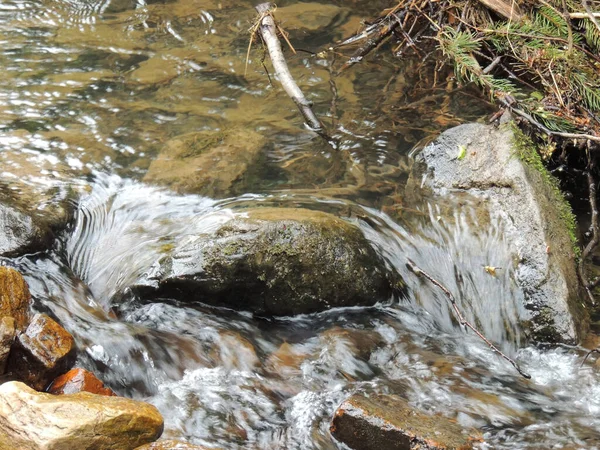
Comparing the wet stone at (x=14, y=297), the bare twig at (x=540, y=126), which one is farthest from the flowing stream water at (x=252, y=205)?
the bare twig at (x=540, y=126)

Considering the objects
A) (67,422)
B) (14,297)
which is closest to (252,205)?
(14,297)

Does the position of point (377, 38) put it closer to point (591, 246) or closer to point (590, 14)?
point (590, 14)

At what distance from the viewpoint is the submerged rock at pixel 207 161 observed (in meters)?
5.37

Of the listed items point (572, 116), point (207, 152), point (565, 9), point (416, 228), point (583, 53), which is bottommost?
point (416, 228)

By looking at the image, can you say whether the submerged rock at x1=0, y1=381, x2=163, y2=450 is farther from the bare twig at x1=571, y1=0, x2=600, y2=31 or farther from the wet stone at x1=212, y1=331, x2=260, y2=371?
the bare twig at x1=571, y1=0, x2=600, y2=31

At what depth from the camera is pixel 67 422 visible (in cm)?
283

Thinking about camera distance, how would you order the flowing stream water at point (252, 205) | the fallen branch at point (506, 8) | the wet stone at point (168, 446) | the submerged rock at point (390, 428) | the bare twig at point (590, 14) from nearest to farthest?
the wet stone at point (168, 446) → the submerged rock at point (390, 428) → the flowing stream water at point (252, 205) → the bare twig at point (590, 14) → the fallen branch at point (506, 8)

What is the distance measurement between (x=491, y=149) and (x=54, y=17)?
590cm

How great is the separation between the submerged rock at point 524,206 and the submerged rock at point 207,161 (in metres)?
1.62

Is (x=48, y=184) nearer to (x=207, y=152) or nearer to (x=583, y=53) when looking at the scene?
(x=207, y=152)

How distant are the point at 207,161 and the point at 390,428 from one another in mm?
3146

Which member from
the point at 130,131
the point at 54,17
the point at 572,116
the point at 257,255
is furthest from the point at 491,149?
the point at 54,17

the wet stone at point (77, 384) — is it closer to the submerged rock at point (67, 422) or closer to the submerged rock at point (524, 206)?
the submerged rock at point (67, 422)

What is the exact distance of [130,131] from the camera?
604 cm
